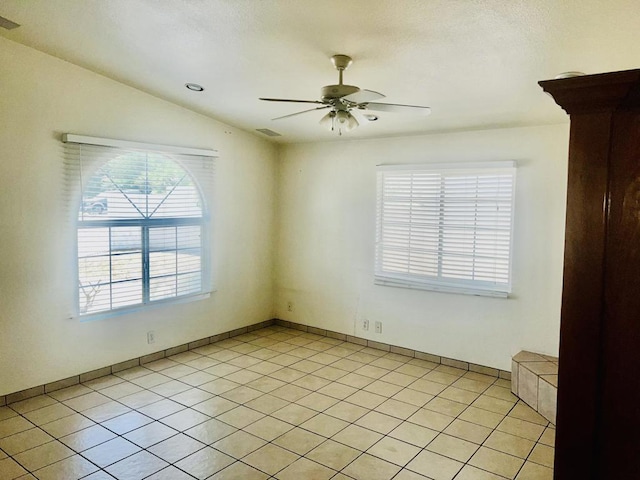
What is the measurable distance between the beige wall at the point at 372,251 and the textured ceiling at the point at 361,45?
1.16 ft

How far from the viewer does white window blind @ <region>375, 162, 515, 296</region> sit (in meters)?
4.14

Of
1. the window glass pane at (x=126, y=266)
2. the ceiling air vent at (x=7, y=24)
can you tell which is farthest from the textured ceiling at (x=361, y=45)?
the window glass pane at (x=126, y=266)

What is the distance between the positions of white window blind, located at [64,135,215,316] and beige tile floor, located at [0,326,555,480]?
78 centimetres

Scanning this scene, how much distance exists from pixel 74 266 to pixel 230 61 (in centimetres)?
214

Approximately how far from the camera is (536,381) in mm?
3570

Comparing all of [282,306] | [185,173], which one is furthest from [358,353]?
[185,173]

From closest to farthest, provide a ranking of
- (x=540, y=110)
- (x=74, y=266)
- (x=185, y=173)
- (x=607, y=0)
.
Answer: (x=607, y=0)
(x=540, y=110)
(x=74, y=266)
(x=185, y=173)

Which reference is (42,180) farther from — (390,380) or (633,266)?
(633,266)

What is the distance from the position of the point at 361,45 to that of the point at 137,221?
267 cm

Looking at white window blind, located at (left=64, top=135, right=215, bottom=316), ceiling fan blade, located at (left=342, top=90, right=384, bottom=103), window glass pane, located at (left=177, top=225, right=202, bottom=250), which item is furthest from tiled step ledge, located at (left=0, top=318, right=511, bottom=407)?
ceiling fan blade, located at (left=342, top=90, right=384, bottom=103)

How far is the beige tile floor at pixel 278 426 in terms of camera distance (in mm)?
2740

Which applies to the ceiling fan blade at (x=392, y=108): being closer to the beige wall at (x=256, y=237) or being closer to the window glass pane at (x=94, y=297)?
the beige wall at (x=256, y=237)

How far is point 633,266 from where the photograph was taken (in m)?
1.12

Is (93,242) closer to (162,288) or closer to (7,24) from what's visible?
(162,288)
